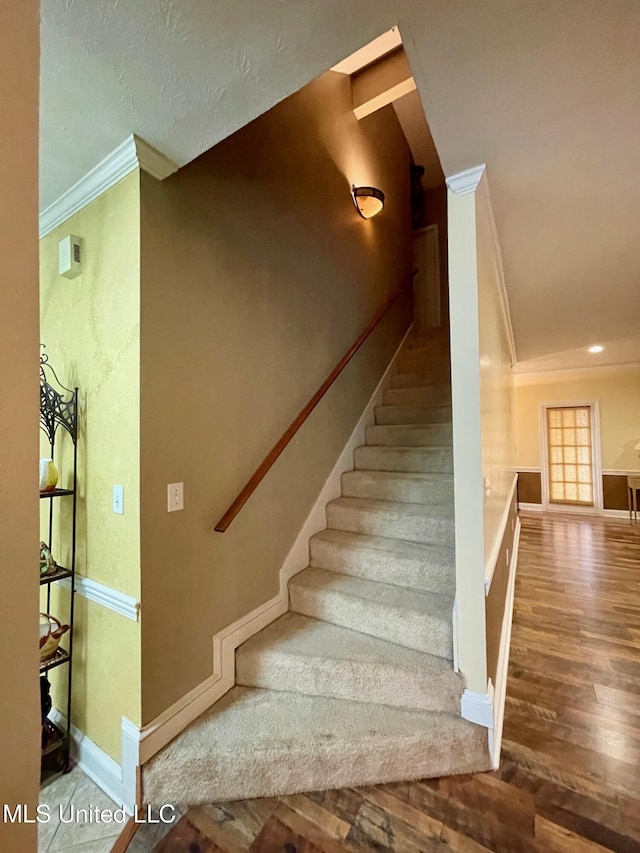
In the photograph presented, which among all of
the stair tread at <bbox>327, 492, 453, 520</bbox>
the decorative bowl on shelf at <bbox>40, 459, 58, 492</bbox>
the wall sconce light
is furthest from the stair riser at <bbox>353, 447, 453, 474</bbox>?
the wall sconce light

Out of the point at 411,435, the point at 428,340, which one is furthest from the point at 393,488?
the point at 428,340

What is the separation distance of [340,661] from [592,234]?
8.21 ft

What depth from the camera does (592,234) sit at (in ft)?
6.31

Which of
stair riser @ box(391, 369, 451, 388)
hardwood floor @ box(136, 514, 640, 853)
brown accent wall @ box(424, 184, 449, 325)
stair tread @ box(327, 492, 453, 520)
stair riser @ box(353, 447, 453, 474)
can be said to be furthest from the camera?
brown accent wall @ box(424, 184, 449, 325)

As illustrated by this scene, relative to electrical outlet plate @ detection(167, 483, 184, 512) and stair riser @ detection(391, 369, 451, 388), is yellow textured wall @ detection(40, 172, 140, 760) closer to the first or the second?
electrical outlet plate @ detection(167, 483, 184, 512)

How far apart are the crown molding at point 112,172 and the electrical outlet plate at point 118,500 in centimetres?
124

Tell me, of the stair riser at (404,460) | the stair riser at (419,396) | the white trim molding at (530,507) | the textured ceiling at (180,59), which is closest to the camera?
the textured ceiling at (180,59)

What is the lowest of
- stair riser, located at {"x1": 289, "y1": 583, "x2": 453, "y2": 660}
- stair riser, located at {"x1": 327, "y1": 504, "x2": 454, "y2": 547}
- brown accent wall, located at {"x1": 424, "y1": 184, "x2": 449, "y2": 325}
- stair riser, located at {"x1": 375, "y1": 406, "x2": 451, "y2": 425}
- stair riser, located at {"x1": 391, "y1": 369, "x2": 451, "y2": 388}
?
stair riser, located at {"x1": 289, "y1": 583, "x2": 453, "y2": 660}

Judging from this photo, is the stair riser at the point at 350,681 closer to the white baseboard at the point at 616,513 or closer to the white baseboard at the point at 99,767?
the white baseboard at the point at 99,767

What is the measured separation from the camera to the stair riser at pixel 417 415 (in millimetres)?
3119

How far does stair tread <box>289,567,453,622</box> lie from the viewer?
1811mm

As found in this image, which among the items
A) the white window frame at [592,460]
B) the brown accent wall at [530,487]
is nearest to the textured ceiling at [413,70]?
the white window frame at [592,460]

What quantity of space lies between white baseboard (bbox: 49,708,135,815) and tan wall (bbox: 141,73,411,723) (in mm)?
307

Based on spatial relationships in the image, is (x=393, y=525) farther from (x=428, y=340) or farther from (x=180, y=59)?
(x=428, y=340)
